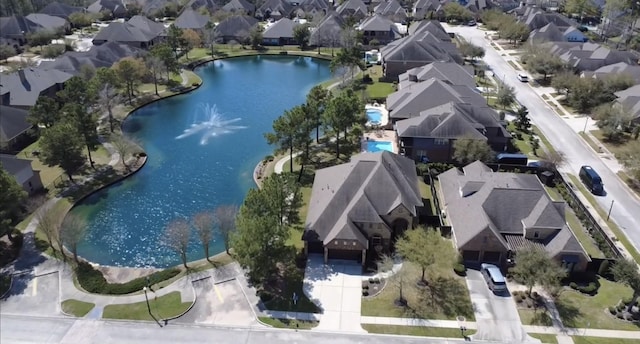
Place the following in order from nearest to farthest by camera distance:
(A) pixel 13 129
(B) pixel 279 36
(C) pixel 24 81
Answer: (A) pixel 13 129
(C) pixel 24 81
(B) pixel 279 36

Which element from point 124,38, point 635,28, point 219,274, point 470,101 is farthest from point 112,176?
point 635,28

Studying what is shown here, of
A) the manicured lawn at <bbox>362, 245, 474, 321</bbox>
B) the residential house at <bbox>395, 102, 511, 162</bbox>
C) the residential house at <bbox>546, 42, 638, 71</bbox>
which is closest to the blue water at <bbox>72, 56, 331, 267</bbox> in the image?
the manicured lawn at <bbox>362, 245, 474, 321</bbox>

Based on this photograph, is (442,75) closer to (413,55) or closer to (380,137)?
(413,55)

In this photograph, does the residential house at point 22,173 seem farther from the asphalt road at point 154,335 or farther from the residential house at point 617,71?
the residential house at point 617,71

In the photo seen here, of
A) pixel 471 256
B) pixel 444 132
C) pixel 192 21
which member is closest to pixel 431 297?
pixel 471 256

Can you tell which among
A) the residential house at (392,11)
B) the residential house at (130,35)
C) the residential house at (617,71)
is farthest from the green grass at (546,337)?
the residential house at (392,11)

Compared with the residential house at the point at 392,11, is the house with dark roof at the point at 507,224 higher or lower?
lower

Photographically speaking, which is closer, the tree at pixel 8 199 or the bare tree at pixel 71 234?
the bare tree at pixel 71 234
